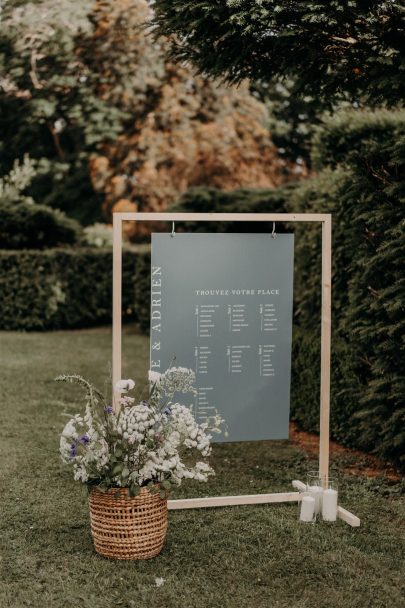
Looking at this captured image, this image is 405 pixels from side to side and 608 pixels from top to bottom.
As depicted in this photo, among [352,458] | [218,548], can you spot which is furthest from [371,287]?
[218,548]

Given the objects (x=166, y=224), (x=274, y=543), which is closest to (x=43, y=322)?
(x=166, y=224)

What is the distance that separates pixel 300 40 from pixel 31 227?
9.81 meters

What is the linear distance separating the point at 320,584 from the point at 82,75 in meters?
14.8

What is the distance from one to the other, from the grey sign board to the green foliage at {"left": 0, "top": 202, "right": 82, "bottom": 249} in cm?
963

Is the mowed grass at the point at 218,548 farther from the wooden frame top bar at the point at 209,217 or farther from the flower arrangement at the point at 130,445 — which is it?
the wooden frame top bar at the point at 209,217

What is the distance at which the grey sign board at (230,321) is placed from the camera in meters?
5.06

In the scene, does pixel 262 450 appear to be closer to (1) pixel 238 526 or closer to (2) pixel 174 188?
(1) pixel 238 526

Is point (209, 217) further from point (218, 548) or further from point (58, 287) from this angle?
point (58, 287)

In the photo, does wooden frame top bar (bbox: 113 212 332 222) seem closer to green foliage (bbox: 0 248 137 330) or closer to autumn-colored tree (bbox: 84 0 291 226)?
green foliage (bbox: 0 248 137 330)

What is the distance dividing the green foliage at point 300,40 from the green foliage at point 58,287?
8.07 m

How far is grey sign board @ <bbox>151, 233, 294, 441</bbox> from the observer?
16.6ft

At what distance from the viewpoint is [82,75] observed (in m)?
17.0

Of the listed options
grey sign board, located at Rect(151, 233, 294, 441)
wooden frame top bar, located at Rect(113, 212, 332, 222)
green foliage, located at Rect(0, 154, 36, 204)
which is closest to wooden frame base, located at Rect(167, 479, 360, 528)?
grey sign board, located at Rect(151, 233, 294, 441)

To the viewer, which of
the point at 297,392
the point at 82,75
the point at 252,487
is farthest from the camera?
the point at 82,75
